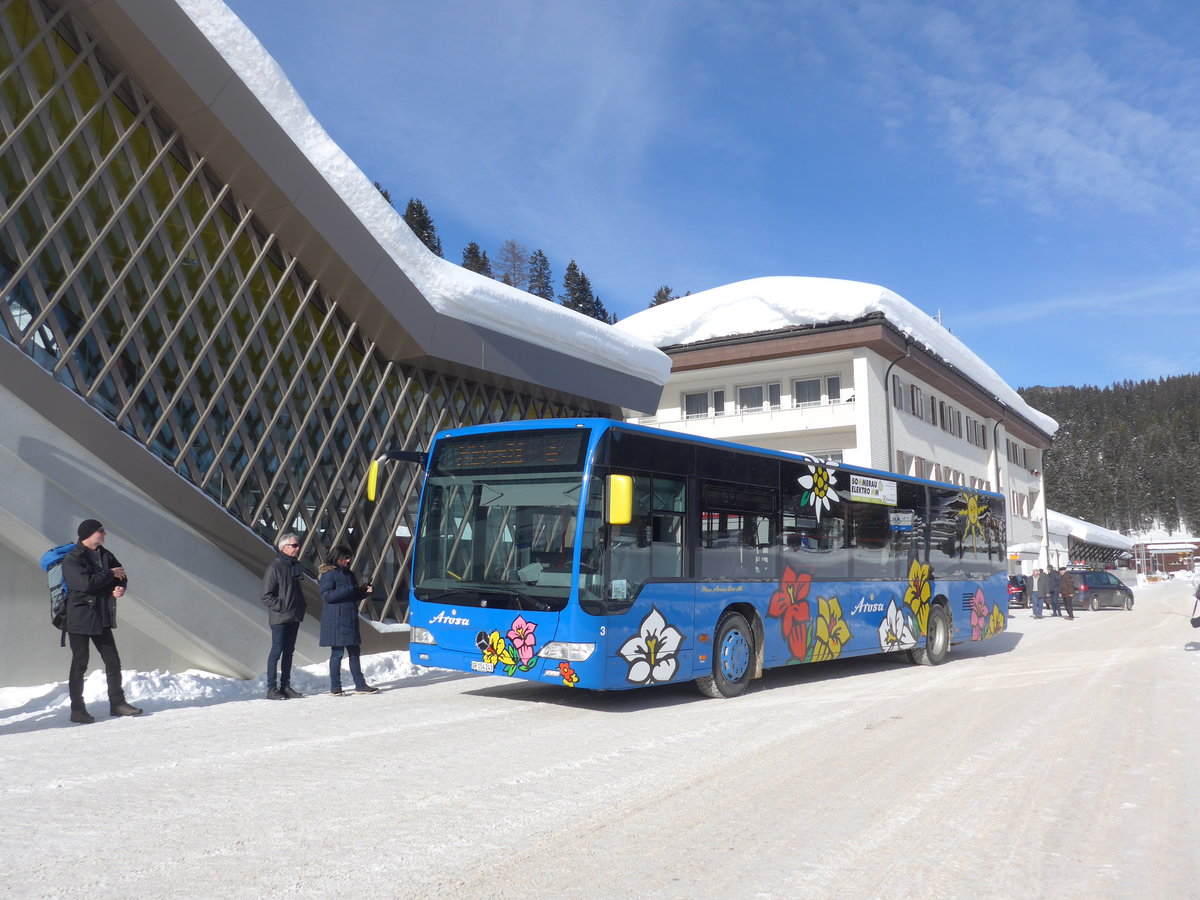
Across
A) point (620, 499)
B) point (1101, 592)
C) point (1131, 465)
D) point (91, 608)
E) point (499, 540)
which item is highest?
point (1131, 465)

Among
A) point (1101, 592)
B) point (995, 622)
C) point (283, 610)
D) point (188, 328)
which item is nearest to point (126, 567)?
point (283, 610)

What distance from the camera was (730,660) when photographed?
35.4 ft

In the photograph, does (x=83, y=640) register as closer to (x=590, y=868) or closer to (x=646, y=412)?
(x=590, y=868)

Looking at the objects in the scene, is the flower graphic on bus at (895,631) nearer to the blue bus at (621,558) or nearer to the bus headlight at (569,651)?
the blue bus at (621,558)

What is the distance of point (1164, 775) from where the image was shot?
22.2ft

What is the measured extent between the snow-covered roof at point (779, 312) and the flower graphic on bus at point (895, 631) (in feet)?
70.6

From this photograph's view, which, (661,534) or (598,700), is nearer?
(661,534)

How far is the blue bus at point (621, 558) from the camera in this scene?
9219 millimetres

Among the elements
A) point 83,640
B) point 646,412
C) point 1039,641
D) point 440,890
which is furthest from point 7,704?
point 1039,641

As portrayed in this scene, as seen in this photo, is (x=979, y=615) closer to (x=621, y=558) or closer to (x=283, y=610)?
(x=621, y=558)

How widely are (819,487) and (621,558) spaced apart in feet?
13.6

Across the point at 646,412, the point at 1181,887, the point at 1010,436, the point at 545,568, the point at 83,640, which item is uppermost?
the point at 1010,436

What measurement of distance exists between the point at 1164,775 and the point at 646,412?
14.7 m

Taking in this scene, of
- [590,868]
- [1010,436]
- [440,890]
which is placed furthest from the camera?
[1010,436]
